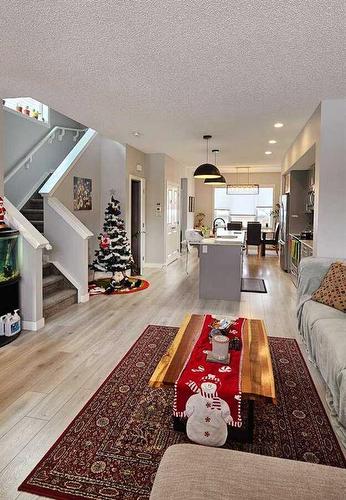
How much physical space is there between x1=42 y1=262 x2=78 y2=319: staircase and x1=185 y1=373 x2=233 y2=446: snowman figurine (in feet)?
10.2

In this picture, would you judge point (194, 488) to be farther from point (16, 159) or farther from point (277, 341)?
point (16, 159)

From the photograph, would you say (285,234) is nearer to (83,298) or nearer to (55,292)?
(83,298)

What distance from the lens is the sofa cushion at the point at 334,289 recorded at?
349 centimetres

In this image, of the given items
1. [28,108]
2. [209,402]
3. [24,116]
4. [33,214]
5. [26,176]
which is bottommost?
[209,402]

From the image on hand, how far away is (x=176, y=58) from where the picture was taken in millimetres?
3186

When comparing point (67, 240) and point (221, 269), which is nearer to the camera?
point (67, 240)

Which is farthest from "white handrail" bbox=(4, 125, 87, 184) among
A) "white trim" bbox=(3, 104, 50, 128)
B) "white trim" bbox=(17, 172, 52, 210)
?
"white trim" bbox=(17, 172, 52, 210)

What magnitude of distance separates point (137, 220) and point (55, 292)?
340 cm

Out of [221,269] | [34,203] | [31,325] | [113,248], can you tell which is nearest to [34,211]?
[34,203]

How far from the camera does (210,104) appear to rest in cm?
453

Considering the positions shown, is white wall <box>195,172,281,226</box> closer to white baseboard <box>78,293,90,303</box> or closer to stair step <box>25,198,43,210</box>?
stair step <box>25,198,43,210</box>

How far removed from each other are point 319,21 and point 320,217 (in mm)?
2343

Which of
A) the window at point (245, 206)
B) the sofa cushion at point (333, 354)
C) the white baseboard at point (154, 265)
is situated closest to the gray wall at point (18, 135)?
the white baseboard at point (154, 265)

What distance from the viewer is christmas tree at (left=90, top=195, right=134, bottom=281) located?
6.62 metres
